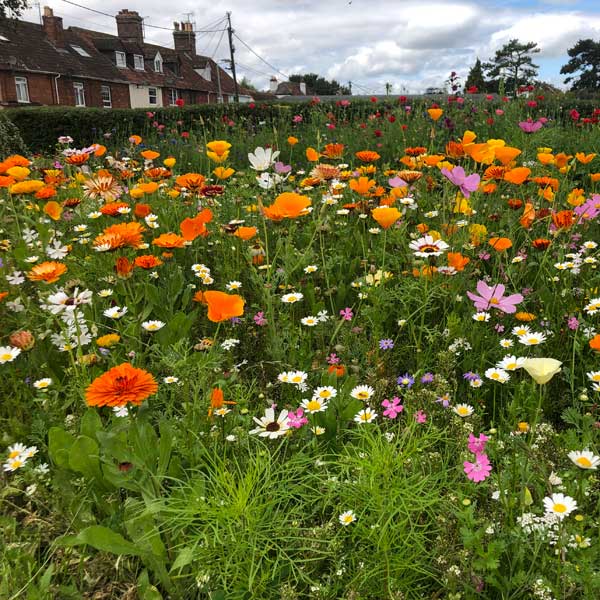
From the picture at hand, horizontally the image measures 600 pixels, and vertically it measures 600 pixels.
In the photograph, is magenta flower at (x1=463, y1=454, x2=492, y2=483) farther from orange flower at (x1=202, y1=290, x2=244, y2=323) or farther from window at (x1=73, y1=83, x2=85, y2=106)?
window at (x1=73, y1=83, x2=85, y2=106)

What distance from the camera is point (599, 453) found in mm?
1453

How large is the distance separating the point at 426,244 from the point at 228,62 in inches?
1545

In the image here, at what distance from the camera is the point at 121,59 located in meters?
32.6

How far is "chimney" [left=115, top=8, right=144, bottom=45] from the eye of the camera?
33750mm

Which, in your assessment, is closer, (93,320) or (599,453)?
(599,453)

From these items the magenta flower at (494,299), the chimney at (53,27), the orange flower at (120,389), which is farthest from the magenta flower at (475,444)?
the chimney at (53,27)

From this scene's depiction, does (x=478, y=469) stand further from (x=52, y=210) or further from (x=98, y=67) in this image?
(x=98, y=67)

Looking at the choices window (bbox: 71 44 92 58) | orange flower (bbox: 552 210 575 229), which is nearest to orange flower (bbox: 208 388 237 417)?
orange flower (bbox: 552 210 575 229)

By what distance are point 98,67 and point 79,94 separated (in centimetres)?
248

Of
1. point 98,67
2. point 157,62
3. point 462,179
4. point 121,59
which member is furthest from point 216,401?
point 157,62

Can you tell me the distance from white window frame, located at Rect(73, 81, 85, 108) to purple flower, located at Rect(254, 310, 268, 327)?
30032 millimetres

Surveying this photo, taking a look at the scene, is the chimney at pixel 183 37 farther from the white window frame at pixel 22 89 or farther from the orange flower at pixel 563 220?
the orange flower at pixel 563 220

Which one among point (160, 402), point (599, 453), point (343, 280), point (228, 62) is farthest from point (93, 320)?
point (228, 62)

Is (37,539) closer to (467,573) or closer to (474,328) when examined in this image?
(467,573)
